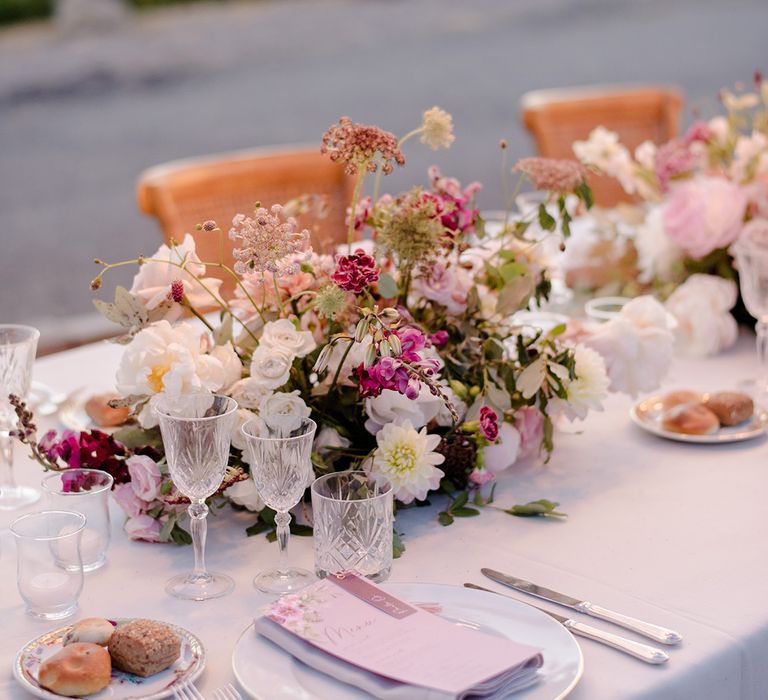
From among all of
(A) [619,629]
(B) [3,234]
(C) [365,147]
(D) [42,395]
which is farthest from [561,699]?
(B) [3,234]

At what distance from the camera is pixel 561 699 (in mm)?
992

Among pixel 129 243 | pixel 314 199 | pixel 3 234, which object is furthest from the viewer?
pixel 3 234

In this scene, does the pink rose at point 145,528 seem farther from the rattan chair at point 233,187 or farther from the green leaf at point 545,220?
the rattan chair at point 233,187

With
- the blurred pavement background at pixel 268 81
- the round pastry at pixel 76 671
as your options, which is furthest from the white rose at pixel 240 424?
the blurred pavement background at pixel 268 81

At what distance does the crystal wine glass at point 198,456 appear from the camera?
116cm

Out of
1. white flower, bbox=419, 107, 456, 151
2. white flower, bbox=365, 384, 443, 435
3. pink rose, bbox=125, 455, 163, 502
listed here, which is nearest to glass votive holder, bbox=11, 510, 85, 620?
pink rose, bbox=125, 455, 163, 502

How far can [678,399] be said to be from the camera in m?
1.65

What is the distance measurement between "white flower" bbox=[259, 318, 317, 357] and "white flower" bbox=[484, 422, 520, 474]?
0.25 meters

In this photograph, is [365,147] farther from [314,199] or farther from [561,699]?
[561,699]

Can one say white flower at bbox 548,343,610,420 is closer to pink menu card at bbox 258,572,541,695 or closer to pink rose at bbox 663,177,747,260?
pink menu card at bbox 258,572,541,695

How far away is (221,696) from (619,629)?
37cm

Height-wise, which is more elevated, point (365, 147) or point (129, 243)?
point (365, 147)

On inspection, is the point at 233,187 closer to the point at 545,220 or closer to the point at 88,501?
the point at 545,220

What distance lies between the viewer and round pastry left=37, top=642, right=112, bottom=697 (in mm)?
1000
